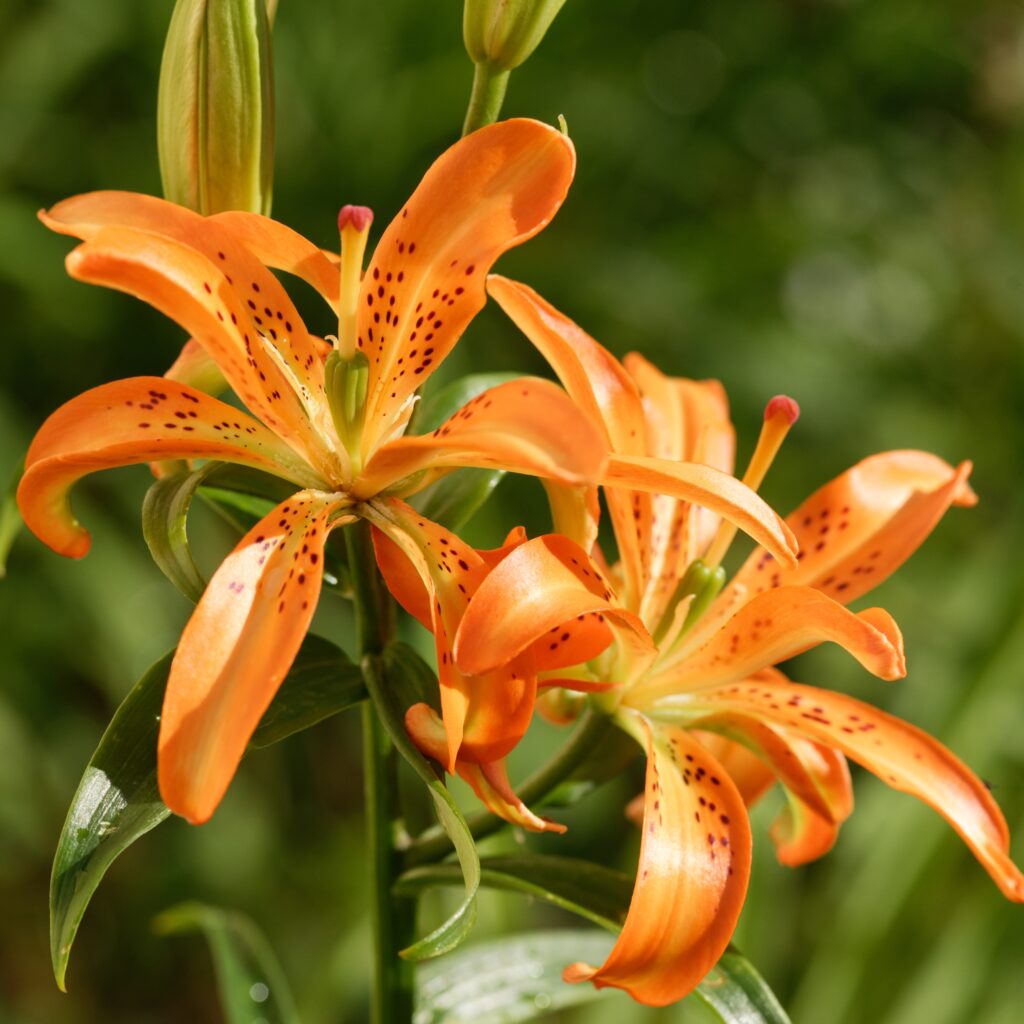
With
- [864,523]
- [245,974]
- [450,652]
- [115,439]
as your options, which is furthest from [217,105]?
[245,974]

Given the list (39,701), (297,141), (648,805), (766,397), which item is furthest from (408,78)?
(648,805)

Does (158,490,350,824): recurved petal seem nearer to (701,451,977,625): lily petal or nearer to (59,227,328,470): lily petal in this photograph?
(59,227,328,470): lily petal

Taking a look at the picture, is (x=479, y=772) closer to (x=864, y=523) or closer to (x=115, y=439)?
(x=115, y=439)

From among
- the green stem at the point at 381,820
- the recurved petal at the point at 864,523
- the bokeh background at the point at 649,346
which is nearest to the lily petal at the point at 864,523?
the recurved petal at the point at 864,523

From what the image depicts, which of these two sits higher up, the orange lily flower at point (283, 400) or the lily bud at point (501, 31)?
the lily bud at point (501, 31)

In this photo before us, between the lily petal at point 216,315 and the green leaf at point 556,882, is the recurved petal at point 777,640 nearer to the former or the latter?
the green leaf at point 556,882
